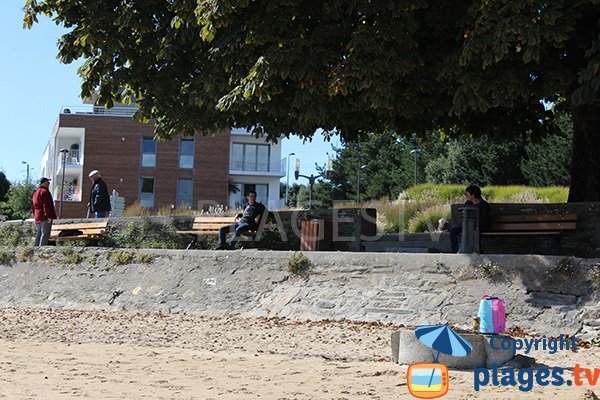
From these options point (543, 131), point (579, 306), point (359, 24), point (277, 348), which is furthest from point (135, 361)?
point (543, 131)

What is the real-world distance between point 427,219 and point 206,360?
35.5ft

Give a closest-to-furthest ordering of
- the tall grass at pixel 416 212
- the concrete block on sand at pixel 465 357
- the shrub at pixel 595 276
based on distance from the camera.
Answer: the concrete block on sand at pixel 465 357 < the shrub at pixel 595 276 < the tall grass at pixel 416 212

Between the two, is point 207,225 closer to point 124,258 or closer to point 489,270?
point 124,258

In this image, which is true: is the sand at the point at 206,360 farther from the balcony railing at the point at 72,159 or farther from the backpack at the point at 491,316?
the balcony railing at the point at 72,159

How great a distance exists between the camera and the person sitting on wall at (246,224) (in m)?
14.8

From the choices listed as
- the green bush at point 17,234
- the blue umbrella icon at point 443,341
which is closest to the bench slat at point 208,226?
the green bush at point 17,234

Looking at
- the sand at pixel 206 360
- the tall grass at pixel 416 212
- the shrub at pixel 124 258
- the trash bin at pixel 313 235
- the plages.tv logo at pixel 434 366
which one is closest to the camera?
the plages.tv logo at pixel 434 366

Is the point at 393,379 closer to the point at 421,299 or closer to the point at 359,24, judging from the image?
the point at 421,299

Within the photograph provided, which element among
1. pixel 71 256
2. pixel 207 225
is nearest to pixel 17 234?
pixel 71 256

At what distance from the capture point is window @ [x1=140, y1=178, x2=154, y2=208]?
163 ft

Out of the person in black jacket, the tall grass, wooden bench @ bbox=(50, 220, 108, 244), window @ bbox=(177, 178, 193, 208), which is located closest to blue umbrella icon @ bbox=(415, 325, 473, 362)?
wooden bench @ bbox=(50, 220, 108, 244)

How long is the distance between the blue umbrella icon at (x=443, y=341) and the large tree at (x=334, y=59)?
4.26m

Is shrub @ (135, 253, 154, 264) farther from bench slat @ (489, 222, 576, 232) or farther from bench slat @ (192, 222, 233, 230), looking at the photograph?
bench slat @ (489, 222, 576, 232)

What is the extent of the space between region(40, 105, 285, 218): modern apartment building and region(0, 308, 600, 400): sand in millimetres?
36830
